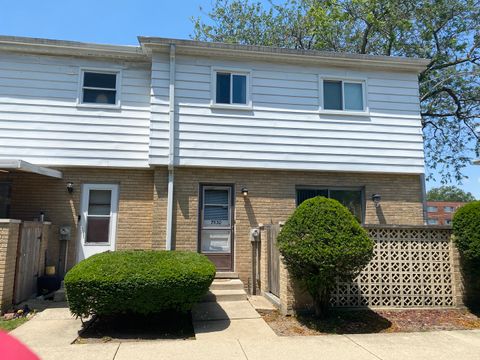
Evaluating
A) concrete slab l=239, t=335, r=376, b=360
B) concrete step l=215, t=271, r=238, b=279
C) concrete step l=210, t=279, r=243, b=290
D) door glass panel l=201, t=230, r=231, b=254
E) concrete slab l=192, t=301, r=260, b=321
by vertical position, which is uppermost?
door glass panel l=201, t=230, r=231, b=254

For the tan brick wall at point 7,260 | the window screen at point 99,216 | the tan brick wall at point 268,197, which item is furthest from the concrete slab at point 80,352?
the window screen at point 99,216

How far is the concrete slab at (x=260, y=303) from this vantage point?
295 inches

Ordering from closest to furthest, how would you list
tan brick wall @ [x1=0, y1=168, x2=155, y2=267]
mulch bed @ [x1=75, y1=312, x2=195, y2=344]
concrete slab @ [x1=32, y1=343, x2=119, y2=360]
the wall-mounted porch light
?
concrete slab @ [x1=32, y1=343, x2=119, y2=360]
mulch bed @ [x1=75, y1=312, x2=195, y2=344]
tan brick wall @ [x1=0, y1=168, x2=155, y2=267]
the wall-mounted porch light

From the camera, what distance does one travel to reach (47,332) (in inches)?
237

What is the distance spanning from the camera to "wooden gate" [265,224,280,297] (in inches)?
303

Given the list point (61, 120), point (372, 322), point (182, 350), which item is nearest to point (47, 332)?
point (182, 350)

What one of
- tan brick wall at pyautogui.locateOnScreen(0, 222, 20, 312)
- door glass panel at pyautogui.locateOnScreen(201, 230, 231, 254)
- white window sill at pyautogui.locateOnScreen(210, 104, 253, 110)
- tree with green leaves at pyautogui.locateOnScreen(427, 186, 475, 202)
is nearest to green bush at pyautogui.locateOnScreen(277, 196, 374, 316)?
door glass panel at pyautogui.locateOnScreen(201, 230, 231, 254)

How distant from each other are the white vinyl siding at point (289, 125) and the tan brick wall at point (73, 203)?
115 cm

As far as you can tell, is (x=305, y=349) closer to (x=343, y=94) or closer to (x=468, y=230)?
(x=468, y=230)

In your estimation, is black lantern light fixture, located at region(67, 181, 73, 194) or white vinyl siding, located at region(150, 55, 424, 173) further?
white vinyl siding, located at region(150, 55, 424, 173)

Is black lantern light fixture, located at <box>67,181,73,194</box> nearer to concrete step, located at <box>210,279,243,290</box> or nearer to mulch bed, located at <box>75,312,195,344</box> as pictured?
mulch bed, located at <box>75,312,195,344</box>

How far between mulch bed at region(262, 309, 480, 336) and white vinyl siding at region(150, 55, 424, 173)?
3.75 m

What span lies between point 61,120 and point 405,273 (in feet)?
27.7

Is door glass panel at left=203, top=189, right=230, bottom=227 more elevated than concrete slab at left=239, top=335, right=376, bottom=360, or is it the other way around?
door glass panel at left=203, top=189, right=230, bottom=227
